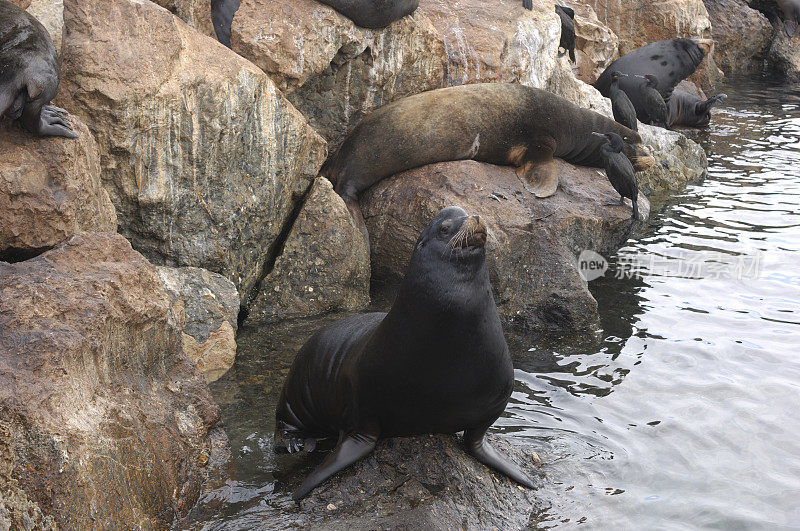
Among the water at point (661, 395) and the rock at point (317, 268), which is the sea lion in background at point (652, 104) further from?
the rock at point (317, 268)

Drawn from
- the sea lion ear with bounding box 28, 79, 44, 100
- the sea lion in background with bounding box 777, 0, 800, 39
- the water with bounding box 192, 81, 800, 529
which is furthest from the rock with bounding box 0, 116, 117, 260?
the sea lion in background with bounding box 777, 0, 800, 39

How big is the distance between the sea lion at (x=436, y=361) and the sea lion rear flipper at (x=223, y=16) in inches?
180

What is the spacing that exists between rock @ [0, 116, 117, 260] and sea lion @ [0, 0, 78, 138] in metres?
0.09

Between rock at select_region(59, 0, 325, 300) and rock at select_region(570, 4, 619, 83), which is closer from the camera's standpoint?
rock at select_region(59, 0, 325, 300)

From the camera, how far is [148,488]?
3.46 m

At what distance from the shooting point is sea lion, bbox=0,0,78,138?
14.9ft

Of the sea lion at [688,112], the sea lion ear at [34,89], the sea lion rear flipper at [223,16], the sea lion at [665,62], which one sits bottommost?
the sea lion at [688,112]

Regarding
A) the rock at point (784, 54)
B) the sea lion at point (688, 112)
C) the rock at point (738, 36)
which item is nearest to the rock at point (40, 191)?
the sea lion at point (688, 112)

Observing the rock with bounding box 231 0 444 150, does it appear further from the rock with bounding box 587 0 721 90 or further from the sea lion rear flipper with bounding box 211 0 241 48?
the rock with bounding box 587 0 721 90

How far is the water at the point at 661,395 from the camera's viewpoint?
4152 millimetres

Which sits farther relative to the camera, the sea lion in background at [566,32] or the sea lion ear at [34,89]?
the sea lion in background at [566,32]

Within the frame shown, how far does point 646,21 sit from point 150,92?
42.7ft

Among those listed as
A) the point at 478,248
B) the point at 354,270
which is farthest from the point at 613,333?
the point at 478,248

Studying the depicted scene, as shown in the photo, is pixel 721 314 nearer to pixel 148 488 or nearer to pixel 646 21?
pixel 148 488
